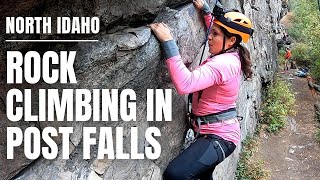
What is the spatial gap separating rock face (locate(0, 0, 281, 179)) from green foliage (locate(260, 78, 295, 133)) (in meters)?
9.08

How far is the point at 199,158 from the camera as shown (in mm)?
4766

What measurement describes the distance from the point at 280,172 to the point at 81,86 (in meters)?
8.59

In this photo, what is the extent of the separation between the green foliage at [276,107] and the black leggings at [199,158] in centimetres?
934

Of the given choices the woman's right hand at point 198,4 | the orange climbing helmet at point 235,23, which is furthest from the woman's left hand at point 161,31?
the woman's right hand at point 198,4

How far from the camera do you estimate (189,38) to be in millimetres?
5430

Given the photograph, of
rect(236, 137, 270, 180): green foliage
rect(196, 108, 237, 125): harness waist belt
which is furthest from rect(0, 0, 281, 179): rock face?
rect(236, 137, 270, 180): green foliage

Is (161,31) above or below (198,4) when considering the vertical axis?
below

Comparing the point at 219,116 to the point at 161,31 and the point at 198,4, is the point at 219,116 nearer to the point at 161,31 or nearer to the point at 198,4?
the point at 161,31

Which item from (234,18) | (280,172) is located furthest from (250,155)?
(234,18)

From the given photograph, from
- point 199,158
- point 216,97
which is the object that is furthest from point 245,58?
point 199,158

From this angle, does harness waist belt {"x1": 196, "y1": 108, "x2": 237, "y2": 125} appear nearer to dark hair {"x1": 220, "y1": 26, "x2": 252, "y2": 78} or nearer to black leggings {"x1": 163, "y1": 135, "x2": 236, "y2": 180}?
black leggings {"x1": 163, "y1": 135, "x2": 236, "y2": 180}

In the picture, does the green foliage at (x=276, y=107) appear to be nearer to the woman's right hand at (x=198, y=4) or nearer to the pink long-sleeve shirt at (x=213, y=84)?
the woman's right hand at (x=198, y=4)

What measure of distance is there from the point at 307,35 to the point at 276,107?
1129cm

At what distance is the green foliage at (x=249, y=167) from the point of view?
410 inches
